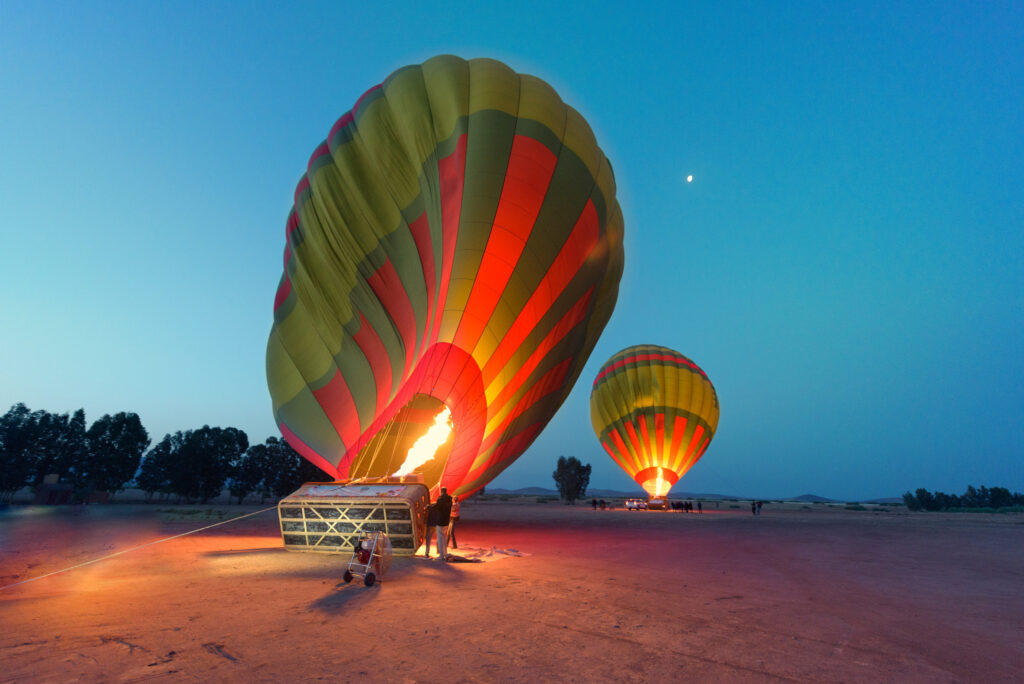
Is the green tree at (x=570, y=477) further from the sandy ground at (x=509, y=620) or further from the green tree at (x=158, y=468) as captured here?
the sandy ground at (x=509, y=620)

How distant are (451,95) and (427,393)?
5.79 m

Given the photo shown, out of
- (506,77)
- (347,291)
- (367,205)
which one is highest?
(506,77)

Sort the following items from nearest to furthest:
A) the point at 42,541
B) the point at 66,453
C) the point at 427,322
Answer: the point at 427,322 → the point at 42,541 → the point at 66,453

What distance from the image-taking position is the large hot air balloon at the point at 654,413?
1080 inches

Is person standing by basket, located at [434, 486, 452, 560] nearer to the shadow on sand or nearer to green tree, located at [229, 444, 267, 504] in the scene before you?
the shadow on sand

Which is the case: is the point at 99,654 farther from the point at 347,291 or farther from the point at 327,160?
the point at 327,160

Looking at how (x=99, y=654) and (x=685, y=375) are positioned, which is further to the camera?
(x=685, y=375)

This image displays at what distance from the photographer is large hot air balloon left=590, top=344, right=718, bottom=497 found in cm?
2742

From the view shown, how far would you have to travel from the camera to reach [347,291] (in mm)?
10883

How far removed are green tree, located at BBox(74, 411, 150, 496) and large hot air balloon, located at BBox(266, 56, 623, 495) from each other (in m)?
46.4

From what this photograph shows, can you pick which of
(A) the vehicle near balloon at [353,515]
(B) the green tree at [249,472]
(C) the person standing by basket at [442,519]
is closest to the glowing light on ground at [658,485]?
(C) the person standing by basket at [442,519]

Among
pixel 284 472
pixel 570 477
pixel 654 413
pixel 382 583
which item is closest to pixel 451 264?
pixel 382 583

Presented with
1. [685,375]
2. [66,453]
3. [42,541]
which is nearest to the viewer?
[42,541]

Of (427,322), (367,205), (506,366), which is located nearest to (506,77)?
(367,205)
